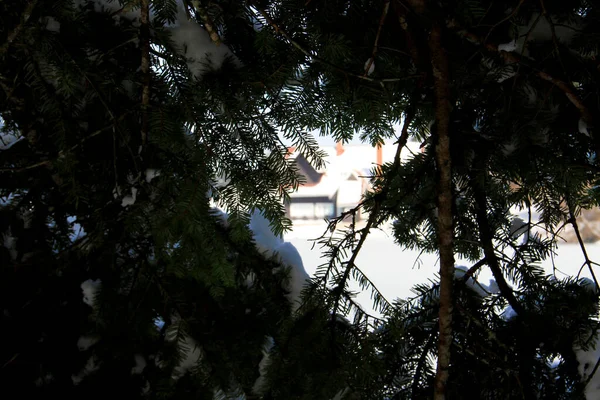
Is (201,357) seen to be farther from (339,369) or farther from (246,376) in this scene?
(339,369)

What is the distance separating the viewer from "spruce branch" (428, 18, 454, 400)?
22.5 inches

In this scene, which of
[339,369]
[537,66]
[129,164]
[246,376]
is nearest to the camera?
[537,66]

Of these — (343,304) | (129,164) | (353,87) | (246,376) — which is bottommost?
(246,376)

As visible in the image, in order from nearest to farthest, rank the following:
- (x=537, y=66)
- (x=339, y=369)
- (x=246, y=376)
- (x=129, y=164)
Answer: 1. (x=537, y=66)
2. (x=339, y=369)
3. (x=129, y=164)
4. (x=246, y=376)

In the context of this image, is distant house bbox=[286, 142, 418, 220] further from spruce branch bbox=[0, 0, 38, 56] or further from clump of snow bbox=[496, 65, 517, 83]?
spruce branch bbox=[0, 0, 38, 56]

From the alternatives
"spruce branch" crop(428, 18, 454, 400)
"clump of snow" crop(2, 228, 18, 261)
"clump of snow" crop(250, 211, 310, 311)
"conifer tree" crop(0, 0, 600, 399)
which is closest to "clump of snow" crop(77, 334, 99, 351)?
"conifer tree" crop(0, 0, 600, 399)

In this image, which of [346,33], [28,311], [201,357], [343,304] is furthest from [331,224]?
[28,311]

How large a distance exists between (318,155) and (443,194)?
27 centimetres

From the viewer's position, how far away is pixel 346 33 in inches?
28.3

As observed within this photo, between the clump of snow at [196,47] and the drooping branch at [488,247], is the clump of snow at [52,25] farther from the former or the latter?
the drooping branch at [488,247]

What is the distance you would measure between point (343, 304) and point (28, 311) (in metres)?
0.67

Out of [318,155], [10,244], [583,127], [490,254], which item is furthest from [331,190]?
[10,244]

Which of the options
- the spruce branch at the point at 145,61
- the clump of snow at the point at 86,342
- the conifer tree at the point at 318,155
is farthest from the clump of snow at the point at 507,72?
the clump of snow at the point at 86,342

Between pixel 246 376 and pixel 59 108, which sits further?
pixel 246 376
